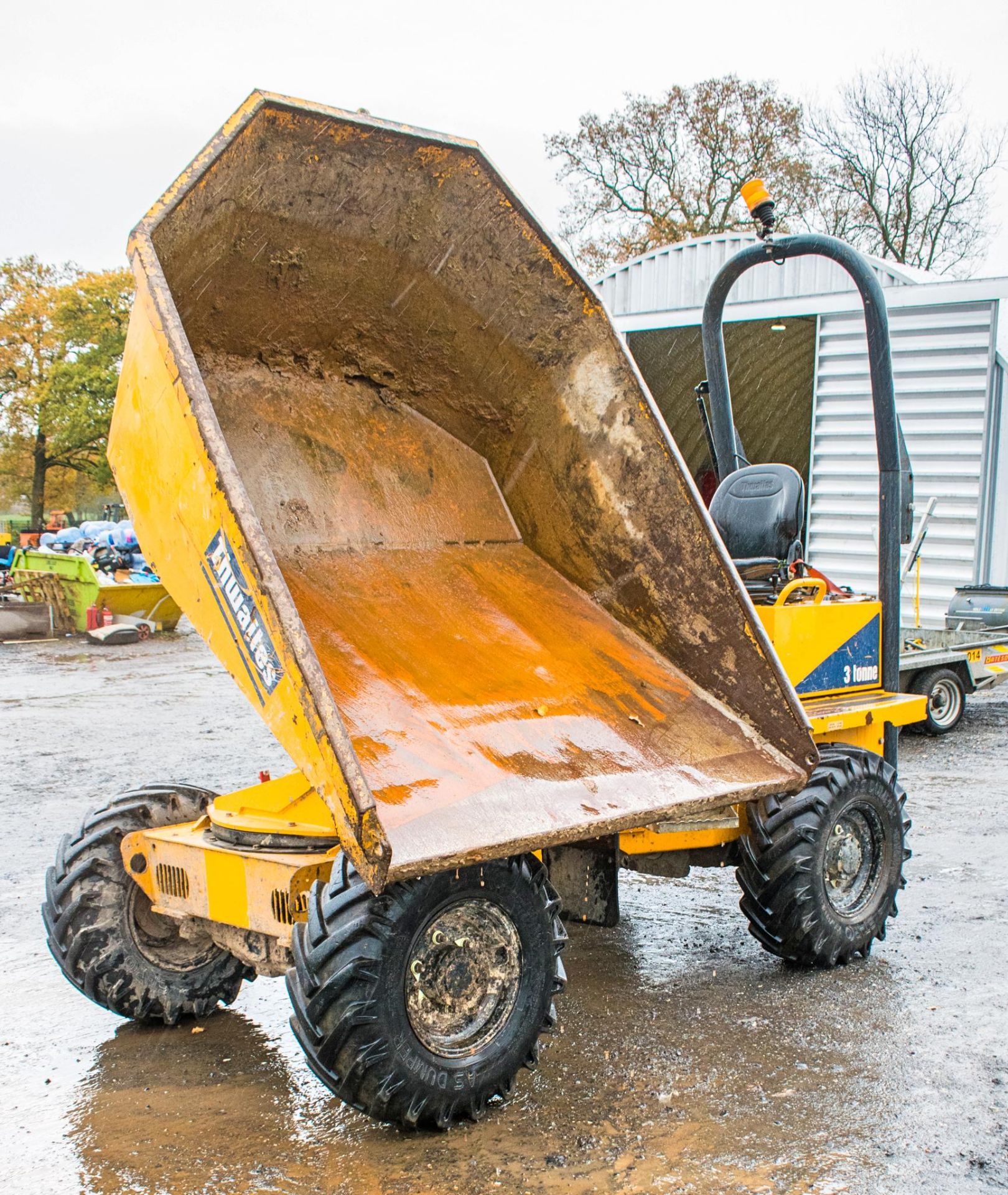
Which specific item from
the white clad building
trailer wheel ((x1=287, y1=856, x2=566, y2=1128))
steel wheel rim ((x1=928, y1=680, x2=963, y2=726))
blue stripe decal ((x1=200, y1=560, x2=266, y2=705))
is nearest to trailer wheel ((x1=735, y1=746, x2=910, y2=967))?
trailer wheel ((x1=287, y1=856, x2=566, y2=1128))

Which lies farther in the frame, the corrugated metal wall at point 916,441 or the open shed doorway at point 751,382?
the open shed doorway at point 751,382

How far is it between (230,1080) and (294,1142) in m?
0.47

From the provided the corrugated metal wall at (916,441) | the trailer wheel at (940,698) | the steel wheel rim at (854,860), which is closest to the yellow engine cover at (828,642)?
the steel wheel rim at (854,860)

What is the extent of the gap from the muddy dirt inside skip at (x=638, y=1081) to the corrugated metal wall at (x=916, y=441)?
6851 mm

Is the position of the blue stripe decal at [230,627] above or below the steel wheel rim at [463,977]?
above

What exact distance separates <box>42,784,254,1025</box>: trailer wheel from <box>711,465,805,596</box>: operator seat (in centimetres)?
255

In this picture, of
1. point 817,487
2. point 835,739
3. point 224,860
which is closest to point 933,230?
point 817,487

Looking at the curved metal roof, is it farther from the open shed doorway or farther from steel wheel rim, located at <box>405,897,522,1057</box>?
steel wheel rim, located at <box>405,897,522,1057</box>

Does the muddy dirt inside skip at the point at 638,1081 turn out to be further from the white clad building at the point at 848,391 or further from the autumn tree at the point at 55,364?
the autumn tree at the point at 55,364

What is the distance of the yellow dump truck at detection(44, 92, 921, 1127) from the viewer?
3043 mm

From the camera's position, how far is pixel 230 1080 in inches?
143

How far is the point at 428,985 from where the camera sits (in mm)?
3197

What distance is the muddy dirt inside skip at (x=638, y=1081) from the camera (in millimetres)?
3092

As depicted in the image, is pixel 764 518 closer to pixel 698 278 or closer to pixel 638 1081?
pixel 638 1081
